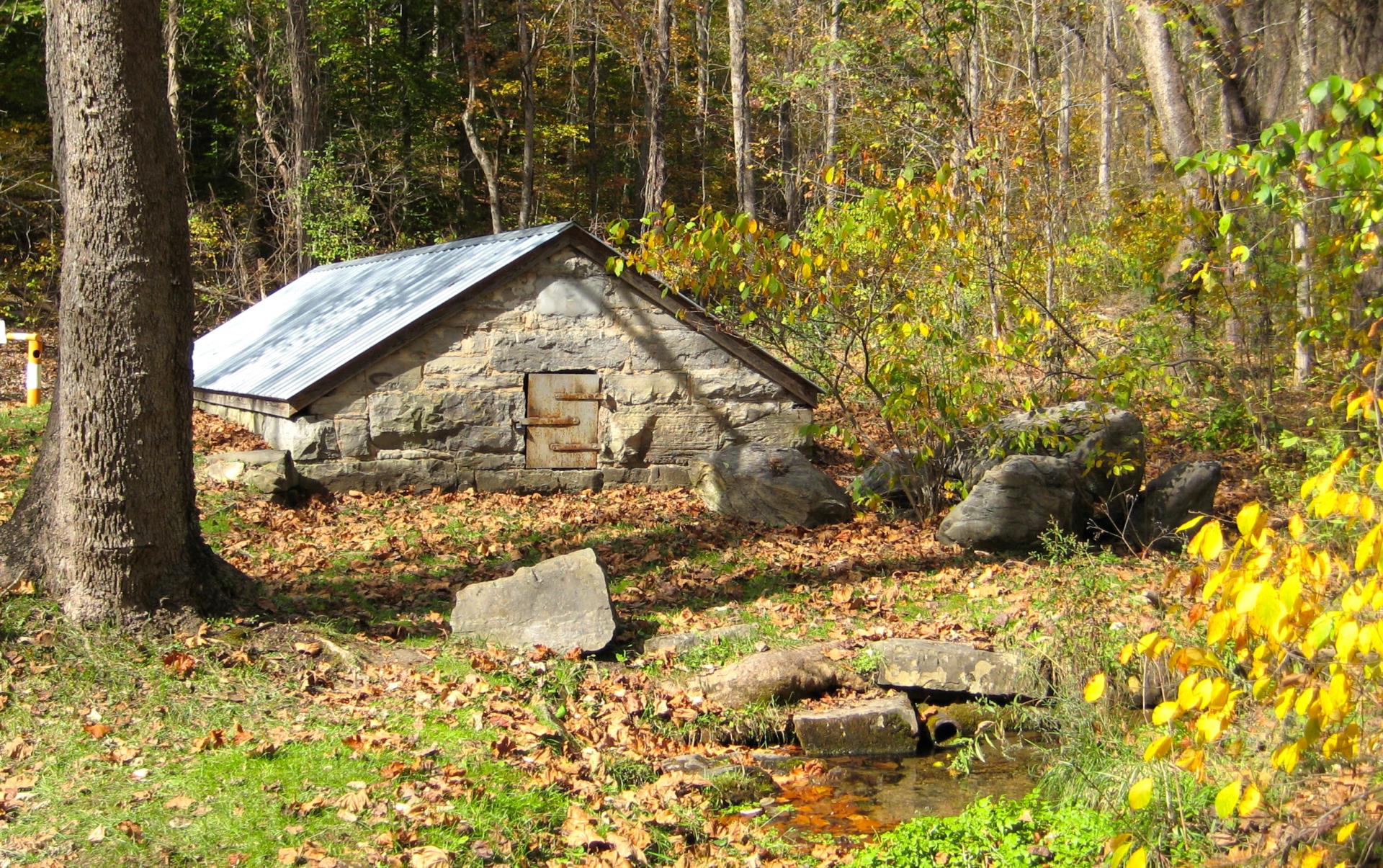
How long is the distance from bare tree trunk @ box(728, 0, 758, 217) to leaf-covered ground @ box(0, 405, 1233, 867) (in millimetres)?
13786

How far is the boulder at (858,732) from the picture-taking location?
6.89 m

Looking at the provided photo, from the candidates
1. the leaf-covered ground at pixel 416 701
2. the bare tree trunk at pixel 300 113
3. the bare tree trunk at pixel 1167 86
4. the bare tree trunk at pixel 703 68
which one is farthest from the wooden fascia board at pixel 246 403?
the bare tree trunk at pixel 703 68

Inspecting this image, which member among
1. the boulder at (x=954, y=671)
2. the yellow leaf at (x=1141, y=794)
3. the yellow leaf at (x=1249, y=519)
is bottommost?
the boulder at (x=954, y=671)

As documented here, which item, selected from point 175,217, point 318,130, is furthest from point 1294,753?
point 318,130

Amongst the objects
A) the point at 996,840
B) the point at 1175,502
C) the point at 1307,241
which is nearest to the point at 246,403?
the point at 1175,502

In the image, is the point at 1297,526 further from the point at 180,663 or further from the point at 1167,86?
the point at 1167,86

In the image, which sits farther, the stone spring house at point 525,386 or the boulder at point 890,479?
the stone spring house at point 525,386

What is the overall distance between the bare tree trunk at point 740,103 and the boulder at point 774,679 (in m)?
16.1

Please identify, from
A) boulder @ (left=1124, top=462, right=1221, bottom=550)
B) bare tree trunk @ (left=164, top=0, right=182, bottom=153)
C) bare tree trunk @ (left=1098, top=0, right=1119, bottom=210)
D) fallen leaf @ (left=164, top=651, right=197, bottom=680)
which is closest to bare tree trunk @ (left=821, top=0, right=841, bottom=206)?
bare tree trunk @ (left=1098, top=0, right=1119, bottom=210)

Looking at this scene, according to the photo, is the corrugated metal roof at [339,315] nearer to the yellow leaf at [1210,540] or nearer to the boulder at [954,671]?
the boulder at [954,671]

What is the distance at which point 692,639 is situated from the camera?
7930 millimetres

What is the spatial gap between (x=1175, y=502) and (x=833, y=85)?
14181 mm

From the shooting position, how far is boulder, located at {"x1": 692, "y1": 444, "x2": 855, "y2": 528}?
11.3 meters

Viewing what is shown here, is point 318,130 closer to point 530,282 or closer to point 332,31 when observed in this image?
point 332,31
